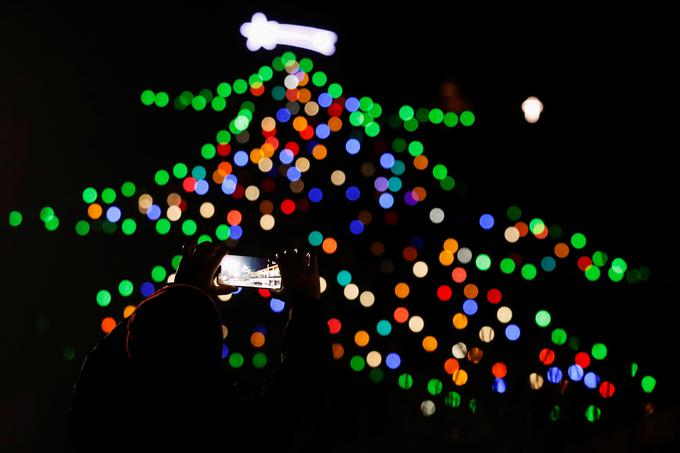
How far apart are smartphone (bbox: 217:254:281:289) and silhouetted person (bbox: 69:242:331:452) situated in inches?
11.7

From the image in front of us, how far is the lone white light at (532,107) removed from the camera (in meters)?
1.82

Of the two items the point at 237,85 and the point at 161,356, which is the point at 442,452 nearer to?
the point at 161,356

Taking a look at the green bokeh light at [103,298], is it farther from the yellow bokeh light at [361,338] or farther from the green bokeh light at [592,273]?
the green bokeh light at [592,273]

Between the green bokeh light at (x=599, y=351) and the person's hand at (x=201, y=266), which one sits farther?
the green bokeh light at (x=599, y=351)

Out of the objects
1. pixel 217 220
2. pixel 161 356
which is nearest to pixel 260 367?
pixel 217 220

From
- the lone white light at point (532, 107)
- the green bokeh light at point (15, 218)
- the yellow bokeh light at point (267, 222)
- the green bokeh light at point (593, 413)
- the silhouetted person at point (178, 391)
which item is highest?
the lone white light at point (532, 107)

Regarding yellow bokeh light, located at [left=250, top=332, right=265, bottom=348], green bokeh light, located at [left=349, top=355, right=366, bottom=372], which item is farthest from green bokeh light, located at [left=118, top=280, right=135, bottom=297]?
green bokeh light, located at [left=349, top=355, right=366, bottom=372]

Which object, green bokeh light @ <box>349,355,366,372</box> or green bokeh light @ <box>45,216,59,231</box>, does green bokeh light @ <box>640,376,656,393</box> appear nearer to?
green bokeh light @ <box>349,355,366,372</box>

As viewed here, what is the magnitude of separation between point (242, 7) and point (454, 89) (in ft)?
2.91

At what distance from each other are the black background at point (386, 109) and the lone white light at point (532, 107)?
0.10 feet

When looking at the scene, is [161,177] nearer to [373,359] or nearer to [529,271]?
[373,359]

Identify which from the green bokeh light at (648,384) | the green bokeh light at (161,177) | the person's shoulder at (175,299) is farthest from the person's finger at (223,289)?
the green bokeh light at (648,384)

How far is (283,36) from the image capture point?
1641 mm

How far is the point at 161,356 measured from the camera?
1.51ft
